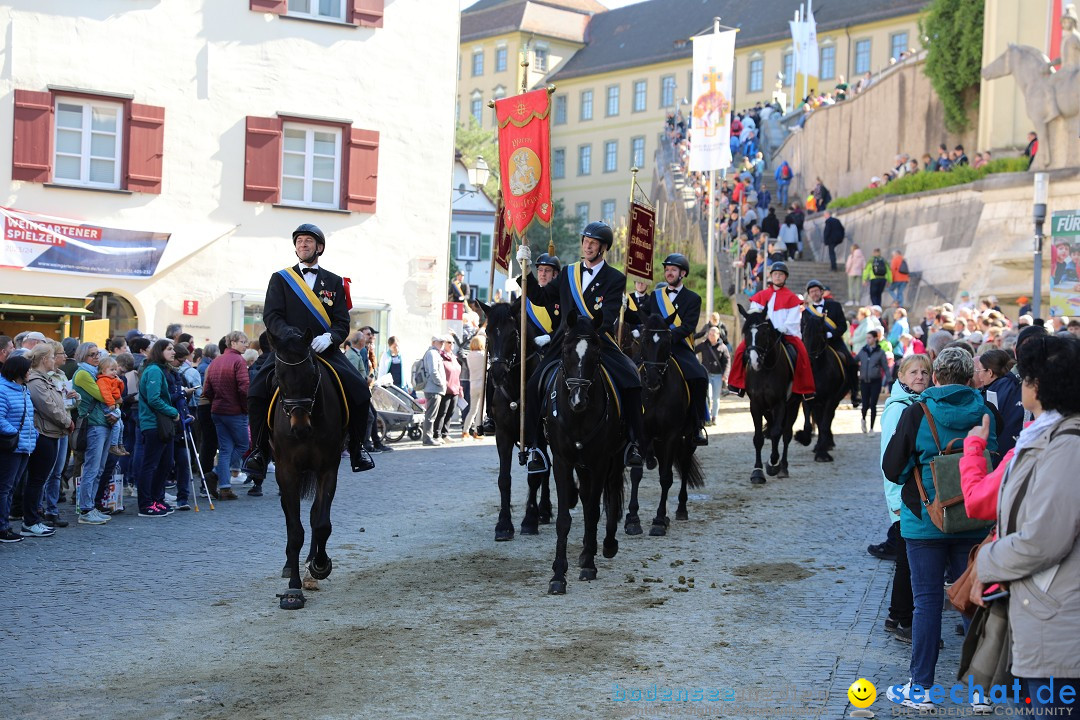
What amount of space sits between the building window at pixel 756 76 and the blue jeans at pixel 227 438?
223ft

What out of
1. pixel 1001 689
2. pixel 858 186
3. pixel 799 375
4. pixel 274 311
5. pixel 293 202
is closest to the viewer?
pixel 1001 689

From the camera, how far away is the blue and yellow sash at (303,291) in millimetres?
10055

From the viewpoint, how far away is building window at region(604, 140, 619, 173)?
87625mm

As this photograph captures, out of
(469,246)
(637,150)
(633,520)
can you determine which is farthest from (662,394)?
(637,150)

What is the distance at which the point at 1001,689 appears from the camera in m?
5.12

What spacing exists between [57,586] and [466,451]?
11.3 meters

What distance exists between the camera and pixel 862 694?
6.67 m

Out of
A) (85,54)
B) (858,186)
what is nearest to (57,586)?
(85,54)

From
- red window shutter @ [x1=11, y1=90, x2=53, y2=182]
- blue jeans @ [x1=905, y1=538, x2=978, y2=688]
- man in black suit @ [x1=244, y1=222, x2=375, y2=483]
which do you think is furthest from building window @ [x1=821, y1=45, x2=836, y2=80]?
blue jeans @ [x1=905, y1=538, x2=978, y2=688]

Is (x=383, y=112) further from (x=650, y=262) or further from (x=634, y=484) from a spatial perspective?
(x=634, y=484)

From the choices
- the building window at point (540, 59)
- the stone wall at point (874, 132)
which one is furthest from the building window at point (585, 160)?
the stone wall at point (874, 132)

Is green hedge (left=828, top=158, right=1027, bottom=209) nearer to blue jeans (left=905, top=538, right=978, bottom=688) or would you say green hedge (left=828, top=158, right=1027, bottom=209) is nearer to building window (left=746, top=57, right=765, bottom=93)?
blue jeans (left=905, top=538, right=978, bottom=688)

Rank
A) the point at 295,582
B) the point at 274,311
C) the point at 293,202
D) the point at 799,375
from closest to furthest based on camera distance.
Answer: the point at 295,582
the point at 274,311
the point at 799,375
the point at 293,202

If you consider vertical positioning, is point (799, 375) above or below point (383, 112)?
below
